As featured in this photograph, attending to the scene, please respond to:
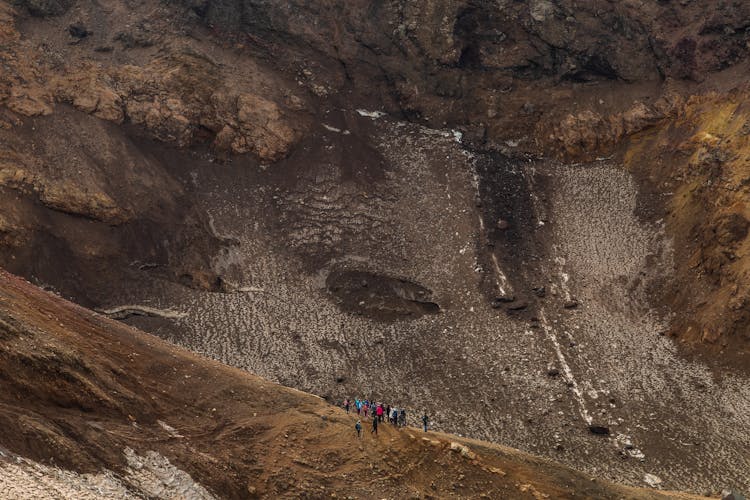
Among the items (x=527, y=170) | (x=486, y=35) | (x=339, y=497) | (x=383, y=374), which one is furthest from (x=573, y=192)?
(x=339, y=497)

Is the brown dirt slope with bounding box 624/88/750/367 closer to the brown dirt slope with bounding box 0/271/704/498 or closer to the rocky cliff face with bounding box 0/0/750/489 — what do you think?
the rocky cliff face with bounding box 0/0/750/489

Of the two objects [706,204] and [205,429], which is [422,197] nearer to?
[706,204]

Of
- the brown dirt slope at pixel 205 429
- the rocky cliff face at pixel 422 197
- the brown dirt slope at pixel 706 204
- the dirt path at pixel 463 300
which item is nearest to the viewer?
the brown dirt slope at pixel 205 429

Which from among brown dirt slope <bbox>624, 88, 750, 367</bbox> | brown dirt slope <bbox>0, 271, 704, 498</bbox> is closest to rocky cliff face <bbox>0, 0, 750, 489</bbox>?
brown dirt slope <bbox>624, 88, 750, 367</bbox>

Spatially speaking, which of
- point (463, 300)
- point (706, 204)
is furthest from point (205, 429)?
point (706, 204)

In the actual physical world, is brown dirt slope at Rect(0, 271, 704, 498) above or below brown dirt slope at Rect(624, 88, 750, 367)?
below

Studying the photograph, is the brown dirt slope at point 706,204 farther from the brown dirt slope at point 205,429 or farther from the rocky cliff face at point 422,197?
the brown dirt slope at point 205,429

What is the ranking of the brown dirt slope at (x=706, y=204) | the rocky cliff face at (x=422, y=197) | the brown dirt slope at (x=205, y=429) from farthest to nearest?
the brown dirt slope at (x=706, y=204), the rocky cliff face at (x=422, y=197), the brown dirt slope at (x=205, y=429)

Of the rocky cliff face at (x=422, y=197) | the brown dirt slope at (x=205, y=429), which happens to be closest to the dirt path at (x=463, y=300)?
the rocky cliff face at (x=422, y=197)

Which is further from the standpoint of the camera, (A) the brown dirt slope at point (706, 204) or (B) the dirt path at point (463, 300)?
(A) the brown dirt slope at point (706, 204)
